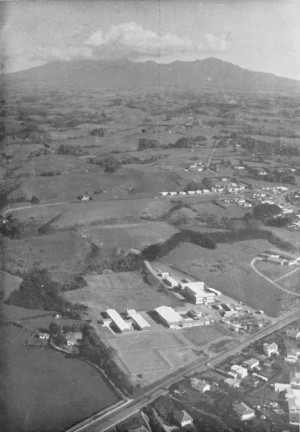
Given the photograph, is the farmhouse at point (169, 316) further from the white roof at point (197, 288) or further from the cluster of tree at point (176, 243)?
the cluster of tree at point (176, 243)

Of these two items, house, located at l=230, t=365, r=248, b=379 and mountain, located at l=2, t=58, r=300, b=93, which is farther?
mountain, located at l=2, t=58, r=300, b=93

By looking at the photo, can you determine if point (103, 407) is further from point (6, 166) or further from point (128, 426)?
point (6, 166)

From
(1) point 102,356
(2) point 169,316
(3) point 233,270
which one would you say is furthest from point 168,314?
(3) point 233,270

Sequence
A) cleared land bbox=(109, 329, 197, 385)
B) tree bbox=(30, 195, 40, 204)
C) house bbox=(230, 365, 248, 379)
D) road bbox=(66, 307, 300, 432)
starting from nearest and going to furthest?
road bbox=(66, 307, 300, 432)
cleared land bbox=(109, 329, 197, 385)
house bbox=(230, 365, 248, 379)
tree bbox=(30, 195, 40, 204)

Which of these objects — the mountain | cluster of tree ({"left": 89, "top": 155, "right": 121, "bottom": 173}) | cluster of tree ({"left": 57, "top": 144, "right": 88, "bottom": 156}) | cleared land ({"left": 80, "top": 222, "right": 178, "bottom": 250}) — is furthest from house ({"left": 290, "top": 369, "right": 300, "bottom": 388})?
cluster of tree ({"left": 57, "top": 144, "right": 88, "bottom": 156})

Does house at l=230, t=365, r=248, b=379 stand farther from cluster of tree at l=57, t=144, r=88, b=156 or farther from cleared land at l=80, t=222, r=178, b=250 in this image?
cluster of tree at l=57, t=144, r=88, b=156

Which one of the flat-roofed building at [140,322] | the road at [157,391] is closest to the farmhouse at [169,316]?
the flat-roofed building at [140,322]

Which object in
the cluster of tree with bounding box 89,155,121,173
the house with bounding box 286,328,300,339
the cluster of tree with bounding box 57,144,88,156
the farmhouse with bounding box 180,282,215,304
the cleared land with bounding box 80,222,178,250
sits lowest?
the house with bounding box 286,328,300,339
